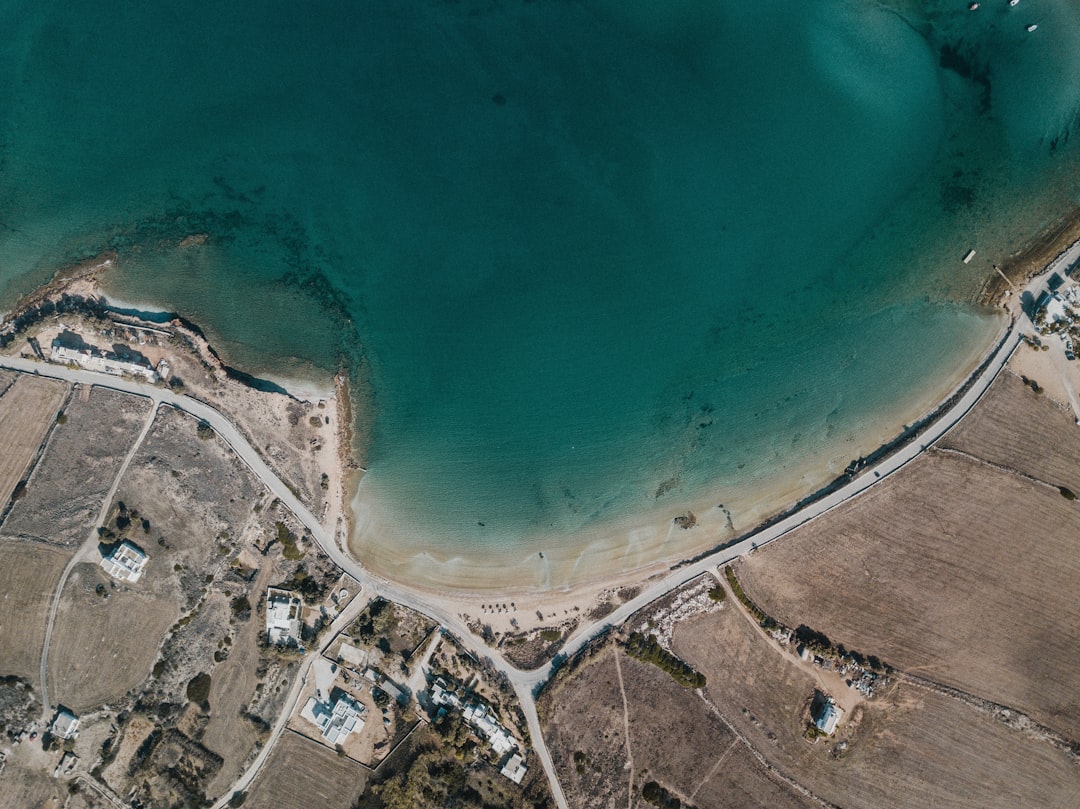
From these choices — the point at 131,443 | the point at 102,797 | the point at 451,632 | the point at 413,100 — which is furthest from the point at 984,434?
the point at 102,797

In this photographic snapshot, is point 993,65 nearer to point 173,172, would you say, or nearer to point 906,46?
point 906,46

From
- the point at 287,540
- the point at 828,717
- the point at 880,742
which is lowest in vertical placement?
the point at 287,540

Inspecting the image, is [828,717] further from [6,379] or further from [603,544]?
[6,379]

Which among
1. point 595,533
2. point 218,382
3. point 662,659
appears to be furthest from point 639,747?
point 218,382

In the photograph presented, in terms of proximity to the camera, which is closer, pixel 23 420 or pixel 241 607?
pixel 23 420

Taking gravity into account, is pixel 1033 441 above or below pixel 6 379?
above

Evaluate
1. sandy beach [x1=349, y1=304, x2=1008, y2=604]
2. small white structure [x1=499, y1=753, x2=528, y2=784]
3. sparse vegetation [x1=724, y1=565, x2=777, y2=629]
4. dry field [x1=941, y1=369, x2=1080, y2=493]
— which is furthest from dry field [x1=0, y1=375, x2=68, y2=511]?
dry field [x1=941, y1=369, x2=1080, y2=493]

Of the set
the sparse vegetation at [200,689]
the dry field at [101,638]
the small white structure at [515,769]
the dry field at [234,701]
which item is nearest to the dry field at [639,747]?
the small white structure at [515,769]
